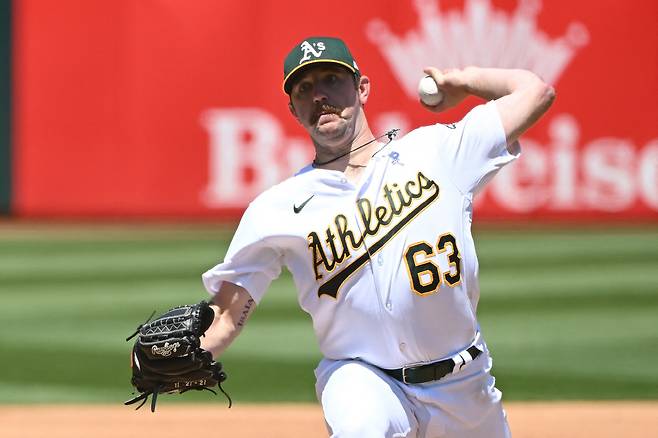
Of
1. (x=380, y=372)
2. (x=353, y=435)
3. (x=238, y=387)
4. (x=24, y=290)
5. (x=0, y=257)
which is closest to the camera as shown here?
(x=353, y=435)

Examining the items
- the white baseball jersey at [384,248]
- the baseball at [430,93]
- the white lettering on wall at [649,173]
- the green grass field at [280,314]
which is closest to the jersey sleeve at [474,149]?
the white baseball jersey at [384,248]

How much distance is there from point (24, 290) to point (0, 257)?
2274 mm

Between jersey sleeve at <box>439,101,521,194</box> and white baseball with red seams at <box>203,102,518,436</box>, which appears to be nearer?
white baseball with red seams at <box>203,102,518,436</box>

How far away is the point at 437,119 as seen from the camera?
13.8 meters

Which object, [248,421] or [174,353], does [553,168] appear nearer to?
[248,421]

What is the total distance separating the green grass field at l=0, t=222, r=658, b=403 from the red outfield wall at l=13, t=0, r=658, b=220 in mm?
530

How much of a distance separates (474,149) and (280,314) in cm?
590

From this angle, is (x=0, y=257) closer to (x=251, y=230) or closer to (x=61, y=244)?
(x=61, y=244)

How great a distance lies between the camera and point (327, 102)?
394 centimetres

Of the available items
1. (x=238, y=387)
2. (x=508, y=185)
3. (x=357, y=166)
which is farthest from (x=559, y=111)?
(x=357, y=166)

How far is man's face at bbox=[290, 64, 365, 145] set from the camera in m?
3.93

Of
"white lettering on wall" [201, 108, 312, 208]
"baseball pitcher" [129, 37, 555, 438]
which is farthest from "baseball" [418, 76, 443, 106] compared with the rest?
"white lettering on wall" [201, 108, 312, 208]

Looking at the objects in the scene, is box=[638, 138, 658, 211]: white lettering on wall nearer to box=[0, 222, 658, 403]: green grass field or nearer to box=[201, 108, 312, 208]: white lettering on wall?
box=[0, 222, 658, 403]: green grass field

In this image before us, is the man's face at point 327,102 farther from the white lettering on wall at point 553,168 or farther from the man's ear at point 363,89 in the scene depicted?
the white lettering on wall at point 553,168
